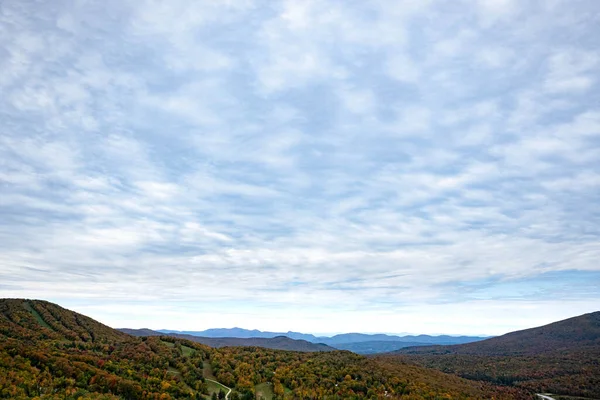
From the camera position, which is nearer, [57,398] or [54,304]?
[57,398]

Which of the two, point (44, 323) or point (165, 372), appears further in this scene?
point (44, 323)

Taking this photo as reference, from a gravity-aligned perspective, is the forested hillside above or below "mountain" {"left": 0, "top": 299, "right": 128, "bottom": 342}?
below

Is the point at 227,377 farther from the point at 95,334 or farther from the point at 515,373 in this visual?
the point at 515,373

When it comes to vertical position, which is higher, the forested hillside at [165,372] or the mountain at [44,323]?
the mountain at [44,323]

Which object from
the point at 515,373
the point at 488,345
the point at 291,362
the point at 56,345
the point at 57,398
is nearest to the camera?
the point at 57,398

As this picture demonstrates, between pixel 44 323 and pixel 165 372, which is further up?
pixel 44 323

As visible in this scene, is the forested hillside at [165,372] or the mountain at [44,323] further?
the mountain at [44,323]

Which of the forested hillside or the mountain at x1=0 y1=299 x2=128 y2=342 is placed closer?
the forested hillside

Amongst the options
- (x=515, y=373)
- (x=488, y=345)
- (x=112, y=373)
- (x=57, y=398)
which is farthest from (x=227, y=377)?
(x=488, y=345)
